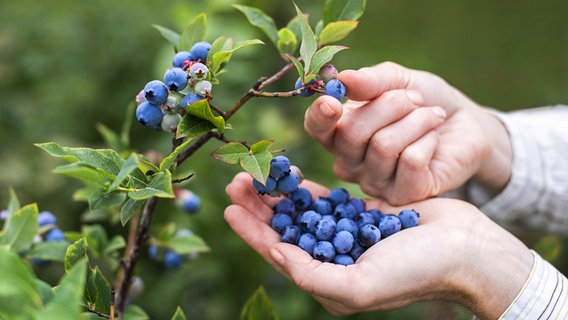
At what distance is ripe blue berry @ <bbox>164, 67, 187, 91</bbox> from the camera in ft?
2.98

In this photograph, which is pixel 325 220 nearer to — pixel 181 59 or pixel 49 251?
pixel 181 59

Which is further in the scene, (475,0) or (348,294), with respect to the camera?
(475,0)

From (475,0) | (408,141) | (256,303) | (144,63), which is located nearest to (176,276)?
(144,63)

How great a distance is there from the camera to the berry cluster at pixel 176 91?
0.91 meters

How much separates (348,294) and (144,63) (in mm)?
1691

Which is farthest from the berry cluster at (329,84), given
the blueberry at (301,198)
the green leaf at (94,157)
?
the green leaf at (94,157)

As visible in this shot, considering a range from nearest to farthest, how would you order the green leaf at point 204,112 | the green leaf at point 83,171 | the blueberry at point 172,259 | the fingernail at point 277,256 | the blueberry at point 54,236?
1. the green leaf at point 83,171
2. the green leaf at point 204,112
3. the fingernail at point 277,256
4. the blueberry at point 54,236
5. the blueberry at point 172,259

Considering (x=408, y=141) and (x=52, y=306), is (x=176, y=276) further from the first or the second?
(x=52, y=306)

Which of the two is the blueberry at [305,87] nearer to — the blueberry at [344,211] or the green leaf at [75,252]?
the blueberry at [344,211]

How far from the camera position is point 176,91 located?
36.6 inches

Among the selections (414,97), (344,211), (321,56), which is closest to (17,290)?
(321,56)

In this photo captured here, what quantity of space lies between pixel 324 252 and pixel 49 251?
511 mm

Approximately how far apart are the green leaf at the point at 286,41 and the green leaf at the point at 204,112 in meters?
0.26

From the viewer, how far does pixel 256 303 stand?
1098mm
